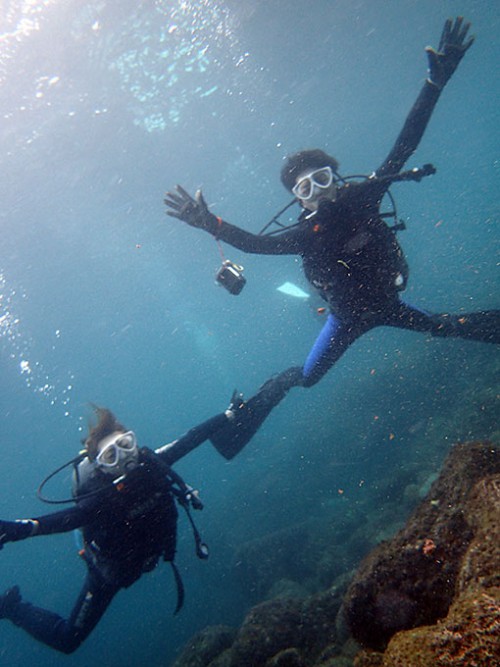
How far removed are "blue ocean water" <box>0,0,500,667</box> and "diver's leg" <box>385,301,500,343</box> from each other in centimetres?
422

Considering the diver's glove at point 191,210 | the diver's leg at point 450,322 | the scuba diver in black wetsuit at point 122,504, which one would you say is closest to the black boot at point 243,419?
the scuba diver in black wetsuit at point 122,504

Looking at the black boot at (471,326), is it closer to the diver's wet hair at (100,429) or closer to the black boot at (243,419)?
the black boot at (243,419)

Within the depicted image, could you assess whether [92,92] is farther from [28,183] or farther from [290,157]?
[290,157]

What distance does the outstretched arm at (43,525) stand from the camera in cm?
406

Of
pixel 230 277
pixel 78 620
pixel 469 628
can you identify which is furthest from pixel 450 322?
pixel 78 620

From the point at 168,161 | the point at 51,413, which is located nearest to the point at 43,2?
the point at 168,161

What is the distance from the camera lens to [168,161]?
21.5m

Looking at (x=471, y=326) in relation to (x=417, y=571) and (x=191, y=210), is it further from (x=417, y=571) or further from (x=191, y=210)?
(x=191, y=210)

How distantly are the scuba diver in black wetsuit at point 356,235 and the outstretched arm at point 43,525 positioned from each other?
3920 millimetres

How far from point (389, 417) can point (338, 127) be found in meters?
26.1

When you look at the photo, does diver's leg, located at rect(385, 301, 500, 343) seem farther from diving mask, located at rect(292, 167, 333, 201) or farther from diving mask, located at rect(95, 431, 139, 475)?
diving mask, located at rect(95, 431, 139, 475)

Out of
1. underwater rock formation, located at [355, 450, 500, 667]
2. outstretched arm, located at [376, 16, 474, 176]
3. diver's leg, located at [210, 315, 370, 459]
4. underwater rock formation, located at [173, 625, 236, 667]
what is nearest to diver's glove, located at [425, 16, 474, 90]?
outstretched arm, located at [376, 16, 474, 176]

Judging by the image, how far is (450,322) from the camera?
5.45 m

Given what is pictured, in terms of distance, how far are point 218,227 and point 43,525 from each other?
413 cm
